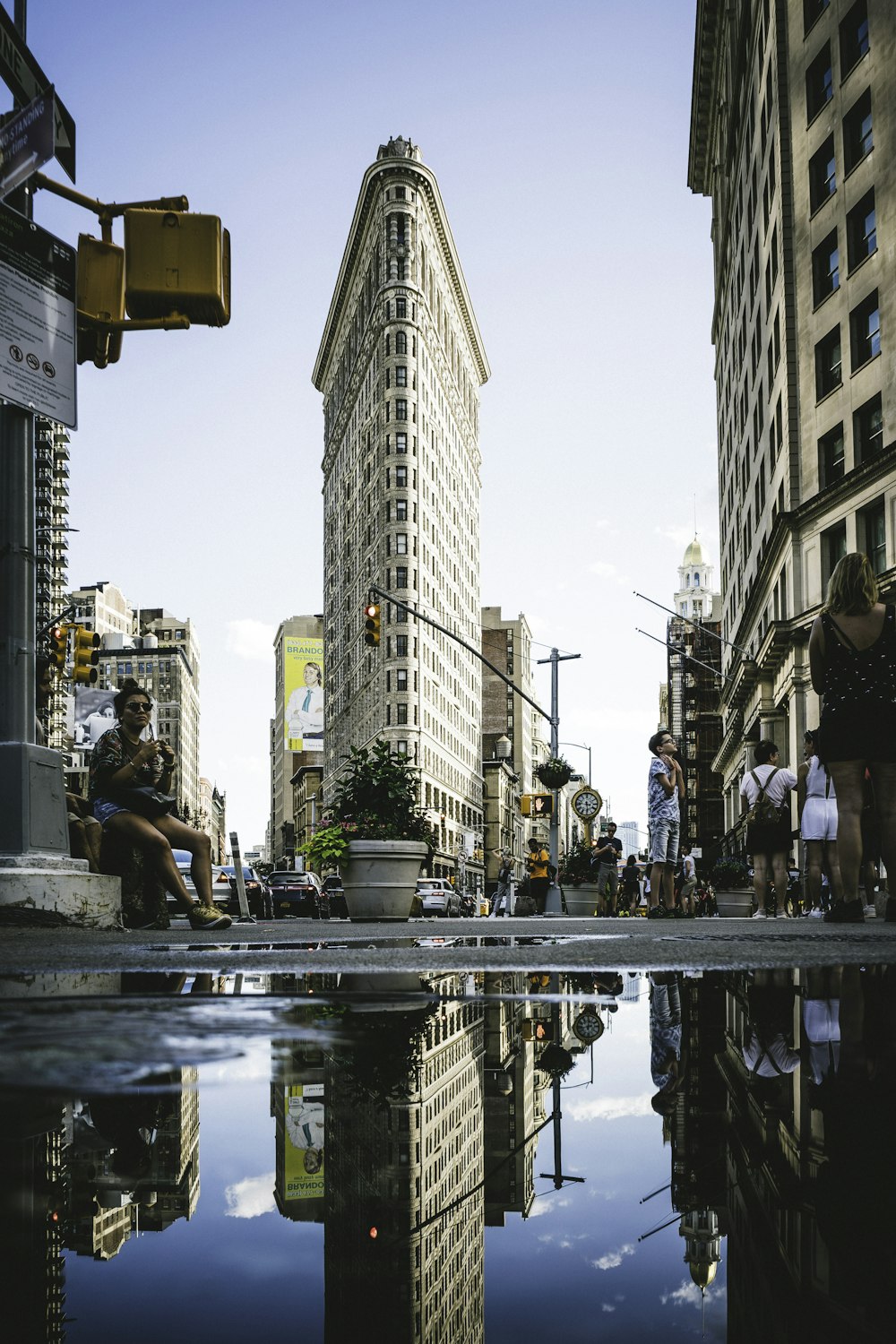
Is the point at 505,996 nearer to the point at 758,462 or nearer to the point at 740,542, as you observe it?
the point at 758,462

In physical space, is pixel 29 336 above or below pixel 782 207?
below

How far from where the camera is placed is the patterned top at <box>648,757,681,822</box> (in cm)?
1554

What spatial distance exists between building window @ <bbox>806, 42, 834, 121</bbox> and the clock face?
2178cm

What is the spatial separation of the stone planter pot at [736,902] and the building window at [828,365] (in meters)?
17.7

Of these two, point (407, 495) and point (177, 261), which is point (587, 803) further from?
point (407, 495)

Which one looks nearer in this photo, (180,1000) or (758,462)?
(180,1000)

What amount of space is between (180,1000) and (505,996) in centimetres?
99

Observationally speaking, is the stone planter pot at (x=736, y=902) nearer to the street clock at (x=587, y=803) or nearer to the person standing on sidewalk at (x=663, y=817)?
the street clock at (x=587, y=803)

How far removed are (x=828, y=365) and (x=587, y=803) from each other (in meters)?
15.8

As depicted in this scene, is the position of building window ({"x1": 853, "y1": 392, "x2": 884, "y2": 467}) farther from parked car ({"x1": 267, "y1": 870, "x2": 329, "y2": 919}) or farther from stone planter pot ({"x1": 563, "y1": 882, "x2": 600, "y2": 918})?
parked car ({"x1": 267, "y1": 870, "x2": 329, "y2": 919})

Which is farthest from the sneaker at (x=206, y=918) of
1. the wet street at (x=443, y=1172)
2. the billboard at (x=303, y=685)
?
the billboard at (x=303, y=685)

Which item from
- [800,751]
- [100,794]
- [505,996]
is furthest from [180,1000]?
[800,751]

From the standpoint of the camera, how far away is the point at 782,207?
3888cm

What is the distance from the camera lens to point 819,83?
37.6 meters
